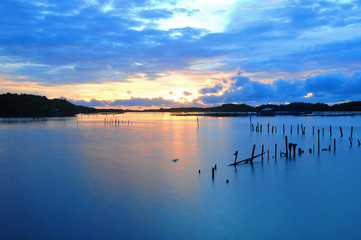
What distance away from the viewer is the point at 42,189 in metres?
14.9

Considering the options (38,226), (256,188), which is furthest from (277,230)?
(38,226)

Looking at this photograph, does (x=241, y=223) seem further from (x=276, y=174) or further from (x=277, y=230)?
(x=276, y=174)

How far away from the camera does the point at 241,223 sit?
35.6ft

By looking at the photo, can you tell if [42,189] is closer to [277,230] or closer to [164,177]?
[164,177]

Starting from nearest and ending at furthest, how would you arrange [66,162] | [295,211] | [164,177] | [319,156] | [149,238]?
1. [149,238]
2. [295,211]
3. [164,177]
4. [66,162]
5. [319,156]

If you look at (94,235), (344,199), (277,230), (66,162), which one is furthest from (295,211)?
(66,162)

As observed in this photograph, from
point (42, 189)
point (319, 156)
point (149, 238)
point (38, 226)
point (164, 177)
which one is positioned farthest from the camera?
point (319, 156)

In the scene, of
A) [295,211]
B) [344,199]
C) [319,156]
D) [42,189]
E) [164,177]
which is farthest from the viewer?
[319,156]

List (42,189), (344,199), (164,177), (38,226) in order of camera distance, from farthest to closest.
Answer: (164,177)
(42,189)
(344,199)
(38,226)

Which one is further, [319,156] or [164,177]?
[319,156]

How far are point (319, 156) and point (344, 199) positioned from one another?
12.9 m

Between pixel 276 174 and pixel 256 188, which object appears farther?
pixel 276 174

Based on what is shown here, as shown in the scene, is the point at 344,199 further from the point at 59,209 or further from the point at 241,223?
the point at 59,209

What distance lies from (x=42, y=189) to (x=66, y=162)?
8399 millimetres
